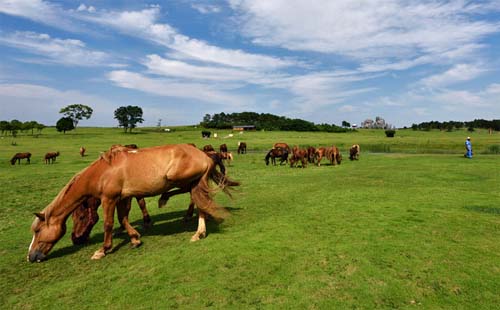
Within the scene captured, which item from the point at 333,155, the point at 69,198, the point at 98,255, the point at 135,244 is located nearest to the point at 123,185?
the point at 69,198

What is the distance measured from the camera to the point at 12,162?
92.5 feet

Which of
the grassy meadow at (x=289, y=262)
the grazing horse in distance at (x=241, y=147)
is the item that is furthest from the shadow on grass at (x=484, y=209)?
the grazing horse in distance at (x=241, y=147)

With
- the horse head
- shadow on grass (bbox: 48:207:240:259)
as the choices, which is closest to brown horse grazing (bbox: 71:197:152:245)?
shadow on grass (bbox: 48:207:240:259)

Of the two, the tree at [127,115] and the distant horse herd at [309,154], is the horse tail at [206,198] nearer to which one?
the distant horse herd at [309,154]

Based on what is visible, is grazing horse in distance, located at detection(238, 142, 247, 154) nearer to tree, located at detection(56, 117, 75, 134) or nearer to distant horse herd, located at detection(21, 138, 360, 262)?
distant horse herd, located at detection(21, 138, 360, 262)

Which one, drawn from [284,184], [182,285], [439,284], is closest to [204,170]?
[182,285]

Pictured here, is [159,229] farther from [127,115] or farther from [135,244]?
[127,115]

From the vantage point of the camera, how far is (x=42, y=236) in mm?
6379

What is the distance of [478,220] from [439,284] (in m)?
4.11

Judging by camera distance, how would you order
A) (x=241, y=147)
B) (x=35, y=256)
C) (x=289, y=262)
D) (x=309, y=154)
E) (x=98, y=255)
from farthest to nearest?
1. (x=241, y=147)
2. (x=309, y=154)
3. (x=98, y=255)
4. (x=35, y=256)
5. (x=289, y=262)

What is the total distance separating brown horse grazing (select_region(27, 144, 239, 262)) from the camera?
21.2 ft

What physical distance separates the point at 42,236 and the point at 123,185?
1.86 metres

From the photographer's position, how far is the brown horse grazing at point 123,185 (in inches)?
255

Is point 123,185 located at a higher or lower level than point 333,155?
higher
